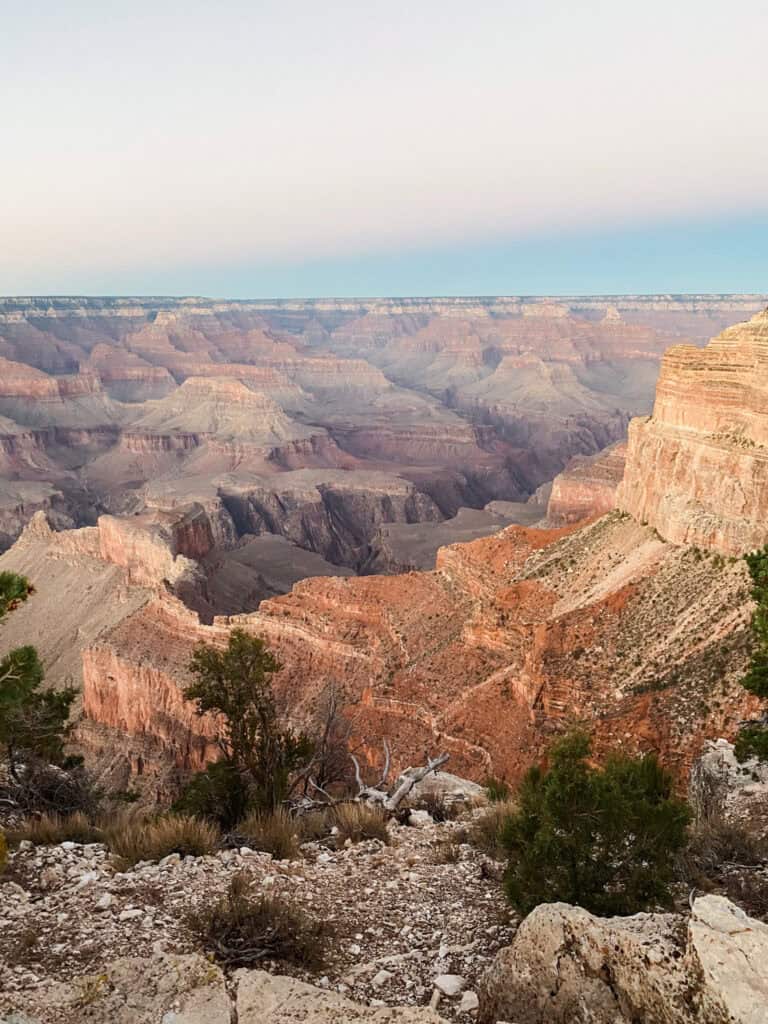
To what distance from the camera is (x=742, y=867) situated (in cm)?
970

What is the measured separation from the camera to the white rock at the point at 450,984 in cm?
737

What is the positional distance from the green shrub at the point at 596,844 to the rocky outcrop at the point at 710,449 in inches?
798

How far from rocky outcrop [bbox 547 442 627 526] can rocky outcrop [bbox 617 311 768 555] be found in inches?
1989

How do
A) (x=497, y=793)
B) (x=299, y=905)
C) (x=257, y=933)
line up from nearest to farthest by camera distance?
(x=257, y=933)
(x=299, y=905)
(x=497, y=793)

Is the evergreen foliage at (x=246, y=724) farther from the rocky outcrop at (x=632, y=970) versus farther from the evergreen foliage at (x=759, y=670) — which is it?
the rocky outcrop at (x=632, y=970)

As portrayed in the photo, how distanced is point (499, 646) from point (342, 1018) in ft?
95.8

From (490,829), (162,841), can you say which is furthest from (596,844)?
(162,841)

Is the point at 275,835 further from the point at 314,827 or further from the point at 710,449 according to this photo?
the point at 710,449

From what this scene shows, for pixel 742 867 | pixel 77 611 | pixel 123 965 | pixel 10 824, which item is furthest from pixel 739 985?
pixel 77 611

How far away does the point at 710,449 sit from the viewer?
100ft

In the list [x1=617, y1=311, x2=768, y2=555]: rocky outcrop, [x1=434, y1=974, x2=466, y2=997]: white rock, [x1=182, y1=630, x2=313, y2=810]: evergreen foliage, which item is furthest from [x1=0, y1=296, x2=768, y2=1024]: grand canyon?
[x1=182, y1=630, x2=313, y2=810]: evergreen foliage

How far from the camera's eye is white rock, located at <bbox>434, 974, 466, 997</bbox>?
7.37 m

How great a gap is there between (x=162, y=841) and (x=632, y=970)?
7846 mm

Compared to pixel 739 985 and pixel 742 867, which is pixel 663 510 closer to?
pixel 742 867
